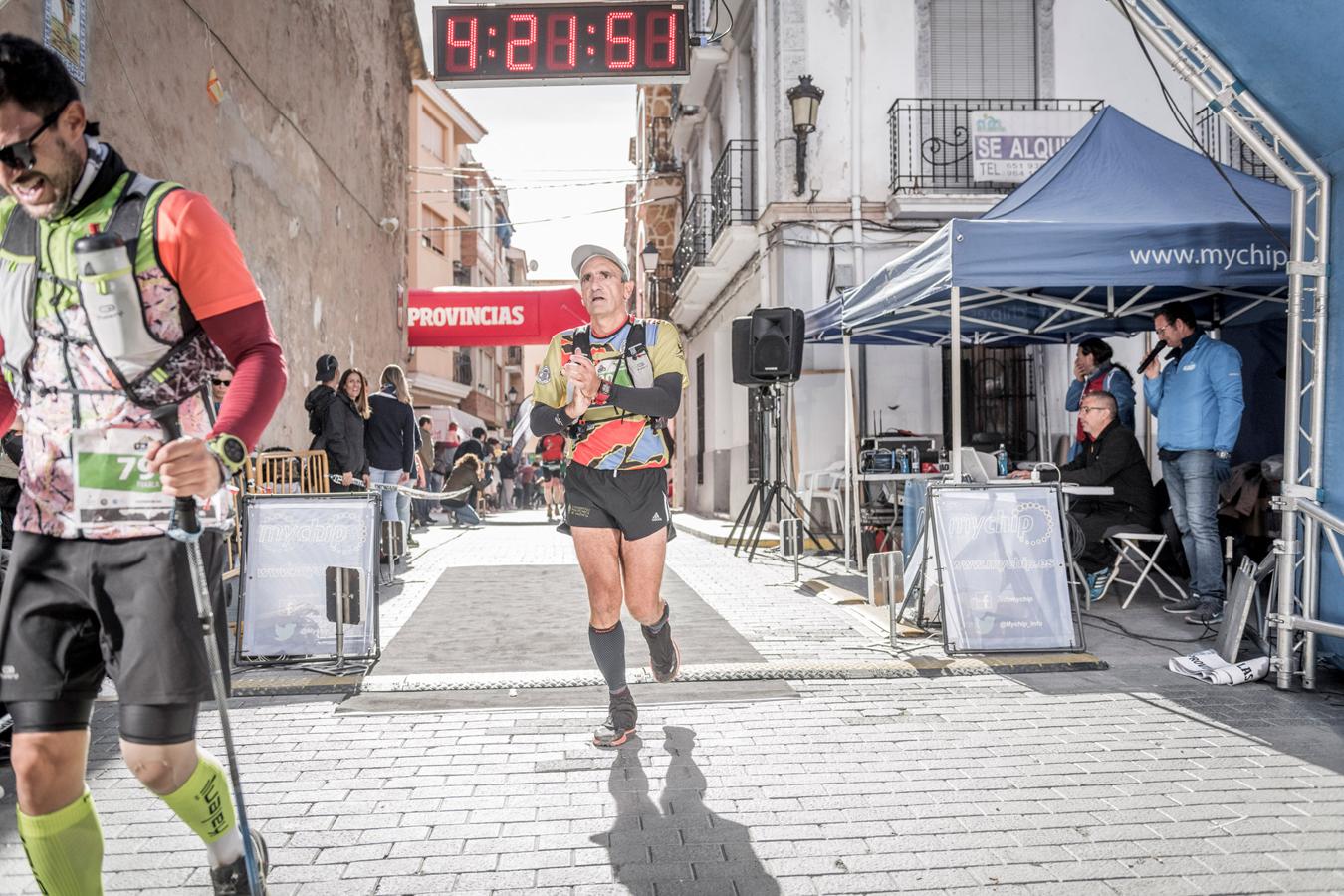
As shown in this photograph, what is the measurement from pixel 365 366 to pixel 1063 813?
49.1ft

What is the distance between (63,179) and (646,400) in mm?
2308

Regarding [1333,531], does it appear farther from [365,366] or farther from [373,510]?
[365,366]

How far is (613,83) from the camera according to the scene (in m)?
9.56

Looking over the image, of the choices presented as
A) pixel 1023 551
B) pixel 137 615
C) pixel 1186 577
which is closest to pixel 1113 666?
pixel 1023 551

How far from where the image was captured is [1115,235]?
6.80 metres

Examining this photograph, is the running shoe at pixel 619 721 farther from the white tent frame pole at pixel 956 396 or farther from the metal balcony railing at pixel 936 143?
the metal balcony railing at pixel 936 143

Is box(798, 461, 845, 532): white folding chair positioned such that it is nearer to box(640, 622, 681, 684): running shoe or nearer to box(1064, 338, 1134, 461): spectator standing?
box(1064, 338, 1134, 461): spectator standing

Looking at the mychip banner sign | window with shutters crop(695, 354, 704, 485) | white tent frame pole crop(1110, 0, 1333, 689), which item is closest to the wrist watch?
white tent frame pole crop(1110, 0, 1333, 689)

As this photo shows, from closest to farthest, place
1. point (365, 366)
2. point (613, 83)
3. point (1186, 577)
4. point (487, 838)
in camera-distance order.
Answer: point (487, 838)
point (1186, 577)
point (613, 83)
point (365, 366)

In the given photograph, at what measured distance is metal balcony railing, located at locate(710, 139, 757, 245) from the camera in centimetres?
1684

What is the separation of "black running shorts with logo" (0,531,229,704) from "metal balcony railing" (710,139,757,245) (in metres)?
14.9

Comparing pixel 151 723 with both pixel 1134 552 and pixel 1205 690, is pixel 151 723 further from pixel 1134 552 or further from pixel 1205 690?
pixel 1134 552

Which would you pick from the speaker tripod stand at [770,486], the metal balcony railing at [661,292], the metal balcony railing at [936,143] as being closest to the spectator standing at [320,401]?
the speaker tripod stand at [770,486]

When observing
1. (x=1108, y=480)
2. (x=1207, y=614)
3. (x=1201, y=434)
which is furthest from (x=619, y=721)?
(x=1108, y=480)
